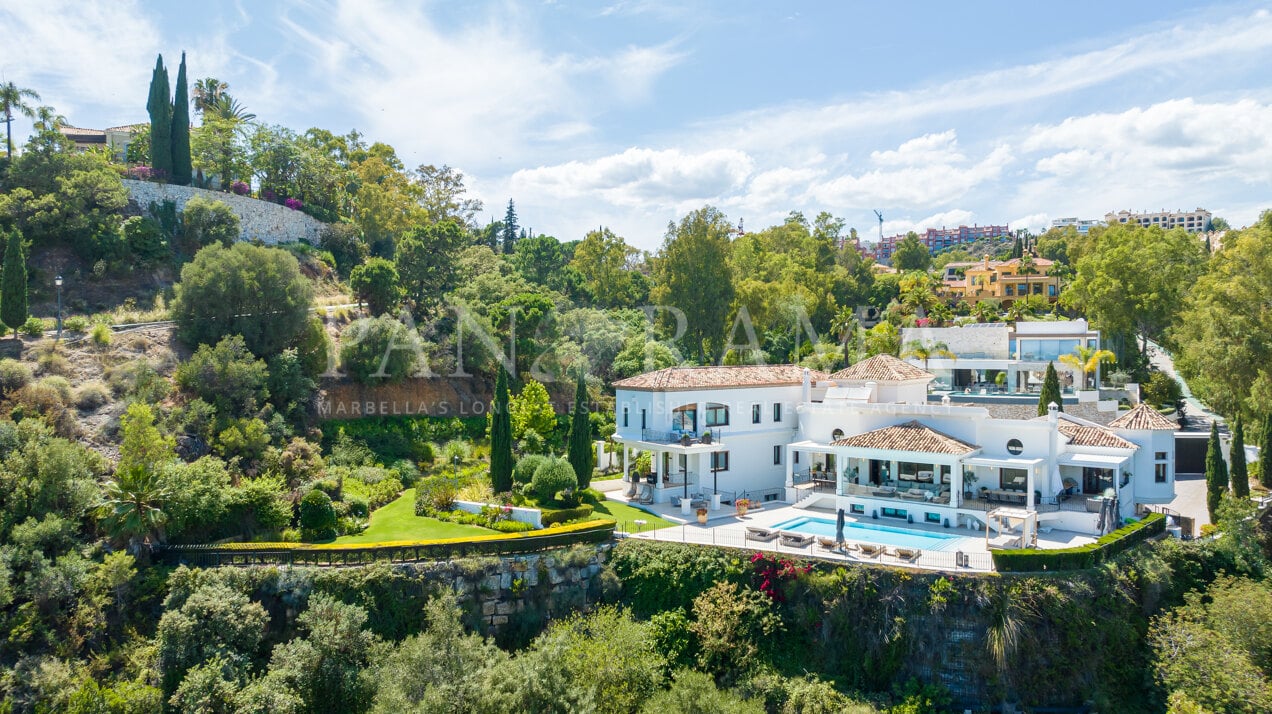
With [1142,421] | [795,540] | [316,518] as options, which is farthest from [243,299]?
[1142,421]

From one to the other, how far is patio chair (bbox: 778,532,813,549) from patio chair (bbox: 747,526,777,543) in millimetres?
260

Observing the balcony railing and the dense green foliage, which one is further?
the dense green foliage

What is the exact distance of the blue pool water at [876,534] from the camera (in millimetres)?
23516

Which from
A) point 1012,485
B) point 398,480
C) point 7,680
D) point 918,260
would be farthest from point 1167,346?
point 7,680

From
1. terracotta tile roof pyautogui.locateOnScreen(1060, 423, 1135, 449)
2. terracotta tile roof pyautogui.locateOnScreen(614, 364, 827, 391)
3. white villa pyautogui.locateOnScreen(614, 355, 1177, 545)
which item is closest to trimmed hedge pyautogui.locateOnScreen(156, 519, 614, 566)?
white villa pyautogui.locateOnScreen(614, 355, 1177, 545)

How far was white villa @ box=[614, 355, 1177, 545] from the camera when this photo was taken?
84.9 ft

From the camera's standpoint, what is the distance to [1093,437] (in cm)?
2781

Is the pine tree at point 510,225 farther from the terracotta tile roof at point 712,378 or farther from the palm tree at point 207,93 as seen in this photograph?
the terracotta tile roof at point 712,378

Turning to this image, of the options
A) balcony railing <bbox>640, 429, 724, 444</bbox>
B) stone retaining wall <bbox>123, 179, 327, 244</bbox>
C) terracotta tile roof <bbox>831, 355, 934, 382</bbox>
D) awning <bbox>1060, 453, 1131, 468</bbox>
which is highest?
stone retaining wall <bbox>123, 179, 327, 244</bbox>

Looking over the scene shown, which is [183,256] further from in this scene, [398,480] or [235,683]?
[235,683]

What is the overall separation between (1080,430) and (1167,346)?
2804cm

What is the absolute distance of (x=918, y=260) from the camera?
85562mm

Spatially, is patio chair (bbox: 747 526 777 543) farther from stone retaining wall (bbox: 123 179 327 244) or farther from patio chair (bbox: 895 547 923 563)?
stone retaining wall (bbox: 123 179 327 244)

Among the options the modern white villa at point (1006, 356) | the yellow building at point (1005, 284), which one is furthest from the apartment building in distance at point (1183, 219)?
the modern white villa at point (1006, 356)
